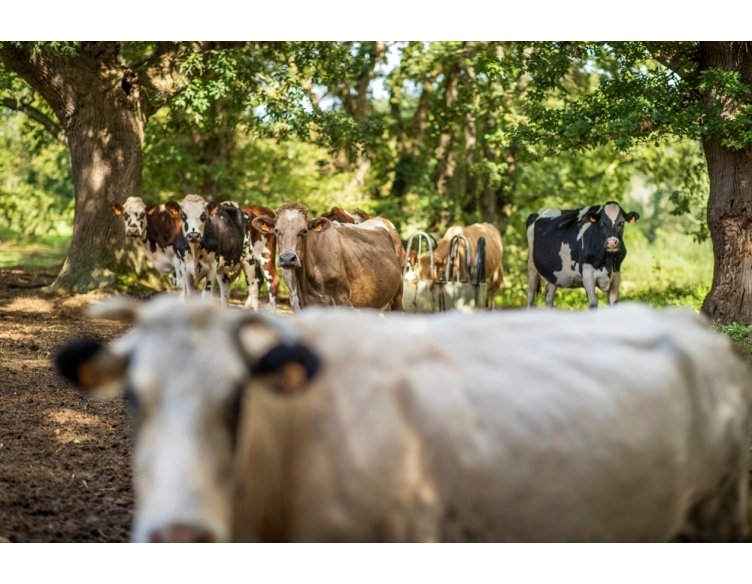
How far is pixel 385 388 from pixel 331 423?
240mm

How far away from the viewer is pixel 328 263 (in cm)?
1198

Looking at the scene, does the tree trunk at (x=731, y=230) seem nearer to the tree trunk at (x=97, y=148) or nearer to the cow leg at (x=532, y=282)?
the cow leg at (x=532, y=282)

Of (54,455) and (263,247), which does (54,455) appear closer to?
(54,455)

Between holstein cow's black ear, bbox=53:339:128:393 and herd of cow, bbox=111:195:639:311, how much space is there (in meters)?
8.06

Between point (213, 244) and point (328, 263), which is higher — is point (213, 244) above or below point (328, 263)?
above

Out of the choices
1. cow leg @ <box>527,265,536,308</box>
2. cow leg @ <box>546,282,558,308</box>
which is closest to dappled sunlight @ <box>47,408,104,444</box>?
cow leg @ <box>527,265,536,308</box>

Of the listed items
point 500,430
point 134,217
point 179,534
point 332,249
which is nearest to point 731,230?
point 332,249

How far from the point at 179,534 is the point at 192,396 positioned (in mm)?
449

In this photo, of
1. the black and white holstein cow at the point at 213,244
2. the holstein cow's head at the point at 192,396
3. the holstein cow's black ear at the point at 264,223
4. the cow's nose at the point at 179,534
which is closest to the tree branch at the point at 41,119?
the black and white holstein cow at the point at 213,244

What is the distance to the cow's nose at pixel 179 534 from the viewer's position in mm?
3168

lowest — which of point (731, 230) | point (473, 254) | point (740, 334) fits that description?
point (740, 334)

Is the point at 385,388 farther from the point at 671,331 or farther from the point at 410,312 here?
the point at 410,312

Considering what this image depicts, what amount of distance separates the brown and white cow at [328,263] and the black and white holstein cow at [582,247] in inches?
183
